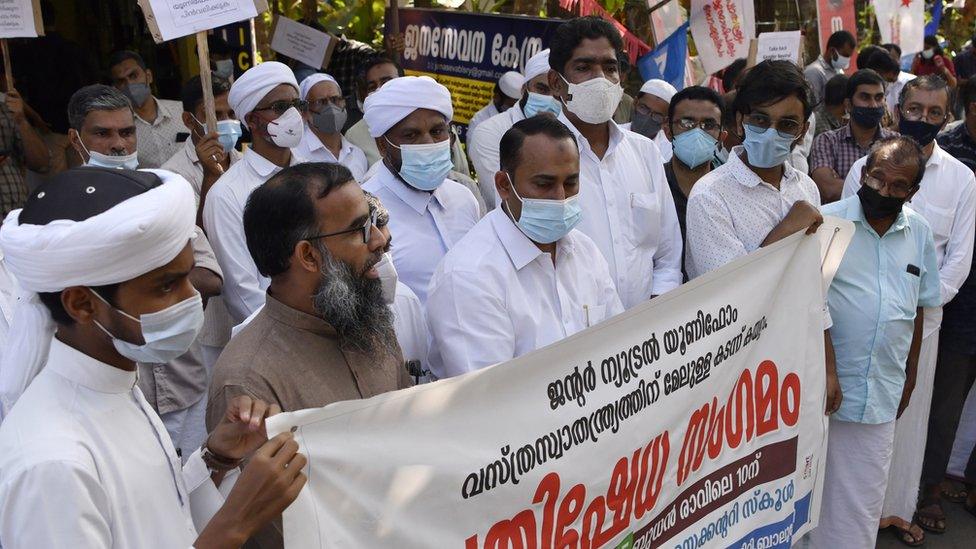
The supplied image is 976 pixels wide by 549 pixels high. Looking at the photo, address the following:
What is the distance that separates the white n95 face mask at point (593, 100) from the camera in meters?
4.44

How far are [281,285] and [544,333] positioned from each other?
979 millimetres

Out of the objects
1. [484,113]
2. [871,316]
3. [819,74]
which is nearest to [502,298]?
[871,316]

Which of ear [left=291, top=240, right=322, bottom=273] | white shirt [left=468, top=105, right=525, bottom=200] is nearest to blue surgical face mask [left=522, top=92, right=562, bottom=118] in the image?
white shirt [left=468, top=105, right=525, bottom=200]

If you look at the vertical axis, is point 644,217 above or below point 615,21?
below

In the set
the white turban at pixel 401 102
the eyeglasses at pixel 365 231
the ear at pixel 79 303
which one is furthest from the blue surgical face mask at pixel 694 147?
the ear at pixel 79 303

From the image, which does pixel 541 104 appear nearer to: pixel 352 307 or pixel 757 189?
pixel 757 189

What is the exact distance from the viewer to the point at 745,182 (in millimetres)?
4051

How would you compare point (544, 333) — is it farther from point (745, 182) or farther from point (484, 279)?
point (745, 182)

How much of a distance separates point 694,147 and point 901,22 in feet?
31.9

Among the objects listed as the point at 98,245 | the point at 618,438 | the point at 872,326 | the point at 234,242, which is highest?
the point at 98,245

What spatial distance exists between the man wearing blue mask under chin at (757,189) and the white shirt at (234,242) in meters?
1.92

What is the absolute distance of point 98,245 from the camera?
1.86m

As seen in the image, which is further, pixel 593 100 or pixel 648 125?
pixel 648 125

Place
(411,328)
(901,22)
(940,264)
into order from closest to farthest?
(411,328) → (940,264) → (901,22)
